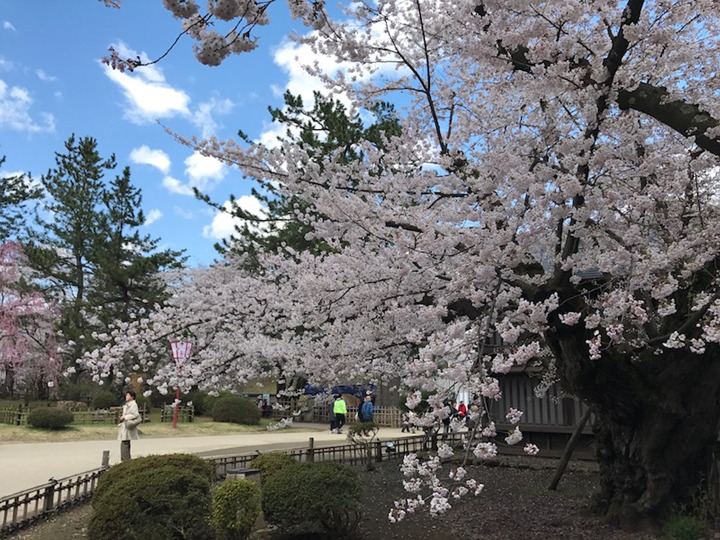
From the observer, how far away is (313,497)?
221 inches

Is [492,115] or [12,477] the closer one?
[492,115]

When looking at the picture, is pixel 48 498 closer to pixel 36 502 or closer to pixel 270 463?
pixel 36 502

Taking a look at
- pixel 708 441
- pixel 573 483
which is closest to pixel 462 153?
pixel 708 441

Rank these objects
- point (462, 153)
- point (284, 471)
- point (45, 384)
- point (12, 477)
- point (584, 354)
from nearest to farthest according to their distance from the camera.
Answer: point (584, 354) → point (284, 471) → point (462, 153) → point (12, 477) → point (45, 384)

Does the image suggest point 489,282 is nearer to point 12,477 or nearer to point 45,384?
point 12,477

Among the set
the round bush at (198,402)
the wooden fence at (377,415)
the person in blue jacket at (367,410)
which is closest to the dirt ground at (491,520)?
the person in blue jacket at (367,410)

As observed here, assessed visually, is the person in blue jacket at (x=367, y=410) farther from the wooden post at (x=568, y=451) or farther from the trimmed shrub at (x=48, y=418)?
the trimmed shrub at (x=48, y=418)

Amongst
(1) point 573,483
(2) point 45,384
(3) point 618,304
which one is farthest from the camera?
(2) point 45,384

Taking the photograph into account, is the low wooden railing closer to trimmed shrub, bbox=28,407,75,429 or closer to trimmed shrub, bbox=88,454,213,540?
trimmed shrub, bbox=88,454,213,540

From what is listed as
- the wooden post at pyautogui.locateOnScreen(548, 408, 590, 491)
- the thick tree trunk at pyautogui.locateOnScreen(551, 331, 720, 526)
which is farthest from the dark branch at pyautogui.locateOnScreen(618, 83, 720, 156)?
the wooden post at pyautogui.locateOnScreen(548, 408, 590, 491)

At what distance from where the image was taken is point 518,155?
566 cm

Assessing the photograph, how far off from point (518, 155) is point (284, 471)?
14.2 ft

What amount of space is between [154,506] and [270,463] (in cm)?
231

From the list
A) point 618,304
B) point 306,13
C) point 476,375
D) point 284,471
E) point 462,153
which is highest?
point 462,153
